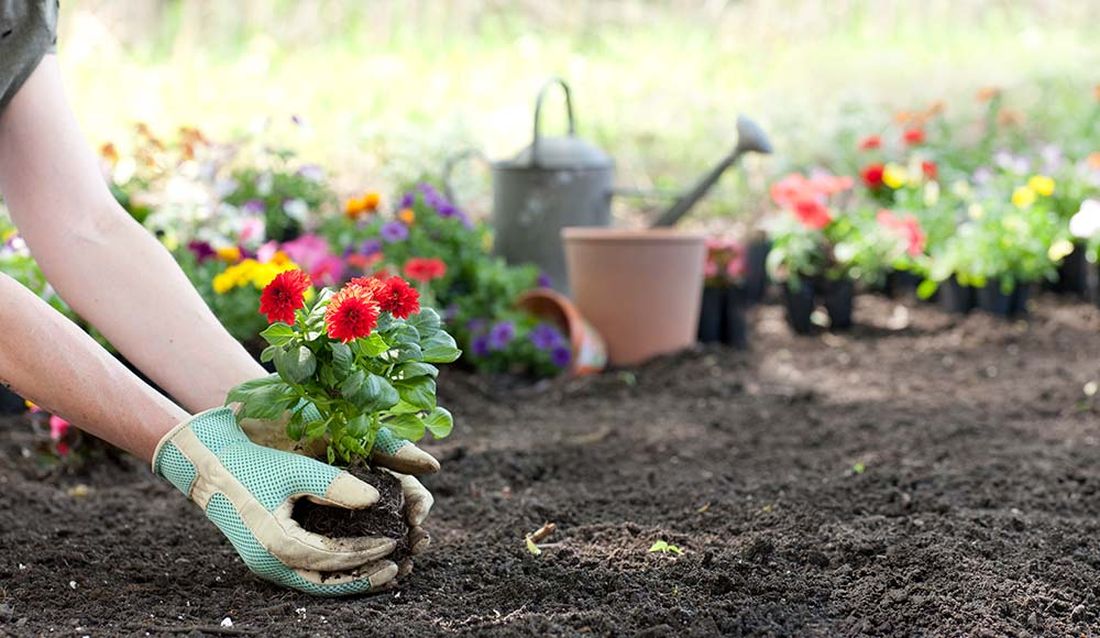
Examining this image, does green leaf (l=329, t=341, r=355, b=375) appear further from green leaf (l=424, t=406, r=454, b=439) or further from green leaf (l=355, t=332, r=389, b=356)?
green leaf (l=424, t=406, r=454, b=439)

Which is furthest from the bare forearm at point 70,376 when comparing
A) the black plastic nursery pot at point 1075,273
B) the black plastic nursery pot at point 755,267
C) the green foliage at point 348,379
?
the black plastic nursery pot at point 1075,273

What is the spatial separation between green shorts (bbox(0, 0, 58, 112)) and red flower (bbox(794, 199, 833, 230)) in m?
3.10

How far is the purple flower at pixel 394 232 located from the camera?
382 cm

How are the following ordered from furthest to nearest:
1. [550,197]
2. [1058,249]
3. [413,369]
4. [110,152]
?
[1058,249]
[550,197]
[110,152]
[413,369]

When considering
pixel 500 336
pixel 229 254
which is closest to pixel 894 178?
pixel 500 336

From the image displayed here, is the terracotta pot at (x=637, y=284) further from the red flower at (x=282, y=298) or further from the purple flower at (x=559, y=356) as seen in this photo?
the red flower at (x=282, y=298)

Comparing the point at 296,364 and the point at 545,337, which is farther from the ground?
the point at 296,364

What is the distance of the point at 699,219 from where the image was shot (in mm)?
6043

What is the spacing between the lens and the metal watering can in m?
4.30

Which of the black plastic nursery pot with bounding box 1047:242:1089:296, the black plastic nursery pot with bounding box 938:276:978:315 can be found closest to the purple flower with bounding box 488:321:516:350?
the black plastic nursery pot with bounding box 938:276:978:315

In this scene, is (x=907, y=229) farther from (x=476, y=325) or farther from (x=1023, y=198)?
(x=476, y=325)

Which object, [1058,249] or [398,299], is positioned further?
[1058,249]

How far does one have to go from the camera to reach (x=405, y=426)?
1.86 meters

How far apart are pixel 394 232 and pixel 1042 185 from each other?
Result: 2.45 metres
